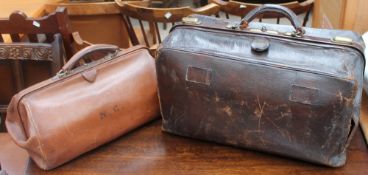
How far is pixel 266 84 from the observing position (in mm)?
759

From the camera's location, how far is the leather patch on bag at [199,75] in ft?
2.63

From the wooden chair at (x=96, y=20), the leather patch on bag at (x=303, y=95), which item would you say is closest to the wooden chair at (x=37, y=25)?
the wooden chair at (x=96, y=20)

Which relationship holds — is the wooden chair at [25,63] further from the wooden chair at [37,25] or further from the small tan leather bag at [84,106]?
the small tan leather bag at [84,106]

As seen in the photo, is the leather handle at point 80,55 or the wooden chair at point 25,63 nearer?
the leather handle at point 80,55

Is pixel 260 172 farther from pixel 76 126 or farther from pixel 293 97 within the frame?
pixel 76 126

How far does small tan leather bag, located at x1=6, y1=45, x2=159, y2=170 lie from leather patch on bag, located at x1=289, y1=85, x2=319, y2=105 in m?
0.33

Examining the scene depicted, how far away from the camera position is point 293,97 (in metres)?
0.74

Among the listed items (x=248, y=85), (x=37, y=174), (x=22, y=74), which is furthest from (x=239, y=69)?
(x=22, y=74)

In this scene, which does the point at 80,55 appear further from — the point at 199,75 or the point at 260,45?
the point at 260,45

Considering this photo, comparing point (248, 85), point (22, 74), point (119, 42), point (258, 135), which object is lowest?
Answer: point (119, 42)

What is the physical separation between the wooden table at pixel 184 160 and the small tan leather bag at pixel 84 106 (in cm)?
3

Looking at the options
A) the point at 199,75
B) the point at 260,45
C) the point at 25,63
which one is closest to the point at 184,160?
the point at 199,75

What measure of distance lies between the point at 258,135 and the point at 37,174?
1.52 ft

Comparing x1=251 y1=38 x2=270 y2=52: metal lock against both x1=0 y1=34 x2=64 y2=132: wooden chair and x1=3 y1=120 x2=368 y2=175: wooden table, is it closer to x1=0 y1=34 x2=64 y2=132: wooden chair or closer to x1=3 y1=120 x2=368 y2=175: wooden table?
x1=3 y1=120 x2=368 y2=175: wooden table
